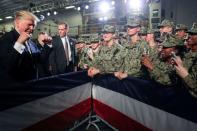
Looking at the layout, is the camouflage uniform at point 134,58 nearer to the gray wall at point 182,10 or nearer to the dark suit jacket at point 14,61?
the dark suit jacket at point 14,61

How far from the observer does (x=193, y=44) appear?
3113 mm

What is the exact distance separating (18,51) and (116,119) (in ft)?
6.13

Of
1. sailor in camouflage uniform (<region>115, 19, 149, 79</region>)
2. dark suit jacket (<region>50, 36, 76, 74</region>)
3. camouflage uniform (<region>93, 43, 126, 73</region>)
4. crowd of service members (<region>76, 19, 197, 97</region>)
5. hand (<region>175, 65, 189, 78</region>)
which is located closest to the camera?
hand (<region>175, 65, 189, 78</region>)

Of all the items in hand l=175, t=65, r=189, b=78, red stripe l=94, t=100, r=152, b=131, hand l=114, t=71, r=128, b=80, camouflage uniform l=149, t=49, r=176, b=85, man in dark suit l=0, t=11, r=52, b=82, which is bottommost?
red stripe l=94, t=100, r=152, b=131

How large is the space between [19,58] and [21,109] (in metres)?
0.67

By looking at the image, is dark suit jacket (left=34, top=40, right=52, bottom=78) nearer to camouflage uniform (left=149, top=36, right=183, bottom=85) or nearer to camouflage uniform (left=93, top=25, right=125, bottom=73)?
camouflage uniform (left=93, top=25, right=125, bottom=73)

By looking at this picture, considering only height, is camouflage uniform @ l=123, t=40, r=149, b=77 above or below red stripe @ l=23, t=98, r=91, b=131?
above

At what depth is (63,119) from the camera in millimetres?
3617

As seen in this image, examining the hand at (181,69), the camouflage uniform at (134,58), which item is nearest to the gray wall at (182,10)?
the camouflage uniform at (134,58)

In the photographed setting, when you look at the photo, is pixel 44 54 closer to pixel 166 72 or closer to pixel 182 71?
pixel 166 72

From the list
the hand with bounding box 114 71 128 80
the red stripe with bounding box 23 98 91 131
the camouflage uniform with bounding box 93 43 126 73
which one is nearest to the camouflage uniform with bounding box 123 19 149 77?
the camouflage uniform with bounding box 93 43 126 73

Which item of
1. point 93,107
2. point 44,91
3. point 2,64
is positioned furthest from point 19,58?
point 93,107

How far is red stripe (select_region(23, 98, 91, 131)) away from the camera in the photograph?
324 cm

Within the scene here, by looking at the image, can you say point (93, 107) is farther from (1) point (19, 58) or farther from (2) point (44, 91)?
(1) point (19, 58)
